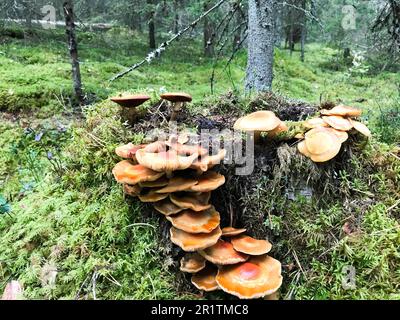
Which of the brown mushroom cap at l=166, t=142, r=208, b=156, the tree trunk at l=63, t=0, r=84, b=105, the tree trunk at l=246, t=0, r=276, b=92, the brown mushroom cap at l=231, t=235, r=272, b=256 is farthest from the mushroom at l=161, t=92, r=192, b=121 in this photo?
the tree trunk at l=63, t=0, r=84, b=105

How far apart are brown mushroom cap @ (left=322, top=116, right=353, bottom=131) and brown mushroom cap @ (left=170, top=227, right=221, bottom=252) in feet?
4.09

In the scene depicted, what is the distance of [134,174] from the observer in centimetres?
267

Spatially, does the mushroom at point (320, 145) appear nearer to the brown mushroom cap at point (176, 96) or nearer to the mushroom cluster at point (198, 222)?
the mushroom cluster at point (198, 222)

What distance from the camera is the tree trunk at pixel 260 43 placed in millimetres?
5109

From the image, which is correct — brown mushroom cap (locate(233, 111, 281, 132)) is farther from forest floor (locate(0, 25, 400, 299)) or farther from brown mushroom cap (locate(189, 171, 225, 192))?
forest floor (locate(0, 25, 400, 299))

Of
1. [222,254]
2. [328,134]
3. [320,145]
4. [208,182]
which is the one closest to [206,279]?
[222,254]

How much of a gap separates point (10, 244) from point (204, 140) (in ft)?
6.47

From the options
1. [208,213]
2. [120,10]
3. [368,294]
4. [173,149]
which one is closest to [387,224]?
[368,294]

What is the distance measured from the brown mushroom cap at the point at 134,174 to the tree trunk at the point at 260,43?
9.24 ft

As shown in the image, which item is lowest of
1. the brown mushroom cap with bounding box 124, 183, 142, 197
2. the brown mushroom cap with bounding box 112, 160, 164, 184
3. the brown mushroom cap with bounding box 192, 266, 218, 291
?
the brown mushroom cap with bounding box 192, 266, 218, 291

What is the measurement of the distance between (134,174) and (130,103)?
2.78 ft

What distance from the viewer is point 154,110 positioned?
12.1 ft

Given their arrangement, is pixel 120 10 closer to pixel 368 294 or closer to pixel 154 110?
pixel 154 110

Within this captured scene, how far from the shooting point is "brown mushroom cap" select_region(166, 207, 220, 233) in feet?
8.32
